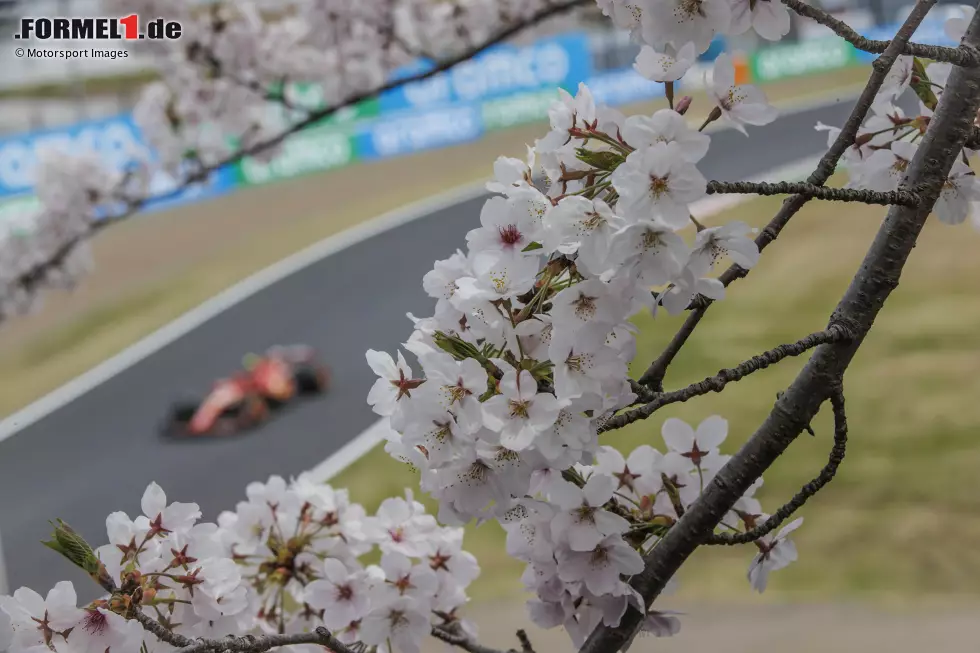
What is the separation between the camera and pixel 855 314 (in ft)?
1.50

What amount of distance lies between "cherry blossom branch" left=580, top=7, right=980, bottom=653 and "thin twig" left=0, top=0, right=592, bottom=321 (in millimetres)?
589

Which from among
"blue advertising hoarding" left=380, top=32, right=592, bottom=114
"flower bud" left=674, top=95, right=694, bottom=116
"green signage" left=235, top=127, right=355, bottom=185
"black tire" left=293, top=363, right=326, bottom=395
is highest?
"flower bud" left=674, top=95, right=694, bottom=116

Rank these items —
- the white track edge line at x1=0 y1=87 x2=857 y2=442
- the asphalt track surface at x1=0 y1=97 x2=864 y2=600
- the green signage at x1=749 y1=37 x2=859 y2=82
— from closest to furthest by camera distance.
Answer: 1. the asphalt track surface at x1=0 y1=97 x2=864 y2=600
2. the white track edge line at x1=0 y1=87 x2=857 y2=442
3. the green signage at x1=749 y1=37 x2=859 y2=82

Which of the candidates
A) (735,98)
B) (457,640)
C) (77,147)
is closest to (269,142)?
(77,147)

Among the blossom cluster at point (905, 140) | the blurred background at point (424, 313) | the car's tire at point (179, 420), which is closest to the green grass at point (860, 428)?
the blurred background at point (424, 313)

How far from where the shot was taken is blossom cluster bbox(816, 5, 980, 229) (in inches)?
20.7

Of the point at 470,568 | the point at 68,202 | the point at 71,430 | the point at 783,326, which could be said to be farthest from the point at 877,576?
the point at 68,202

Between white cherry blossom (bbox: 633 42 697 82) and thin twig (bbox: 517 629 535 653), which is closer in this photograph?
white cherry blossom (bbox: 633 42 697 82)

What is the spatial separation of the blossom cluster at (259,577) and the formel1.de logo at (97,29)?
721 mm

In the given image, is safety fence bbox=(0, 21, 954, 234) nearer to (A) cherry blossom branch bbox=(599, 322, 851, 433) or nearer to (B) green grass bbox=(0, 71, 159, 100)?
(B) green grass bbox=(0, 71, 159, 100)

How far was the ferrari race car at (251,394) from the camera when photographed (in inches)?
52.2

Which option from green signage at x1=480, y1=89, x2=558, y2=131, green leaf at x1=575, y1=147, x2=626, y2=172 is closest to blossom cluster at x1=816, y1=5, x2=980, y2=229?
green leaf at x1=575, y1=147, x2=626, y2=172

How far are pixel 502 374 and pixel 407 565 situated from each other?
0.25m

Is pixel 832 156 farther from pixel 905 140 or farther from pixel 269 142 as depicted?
pixel 269 142
